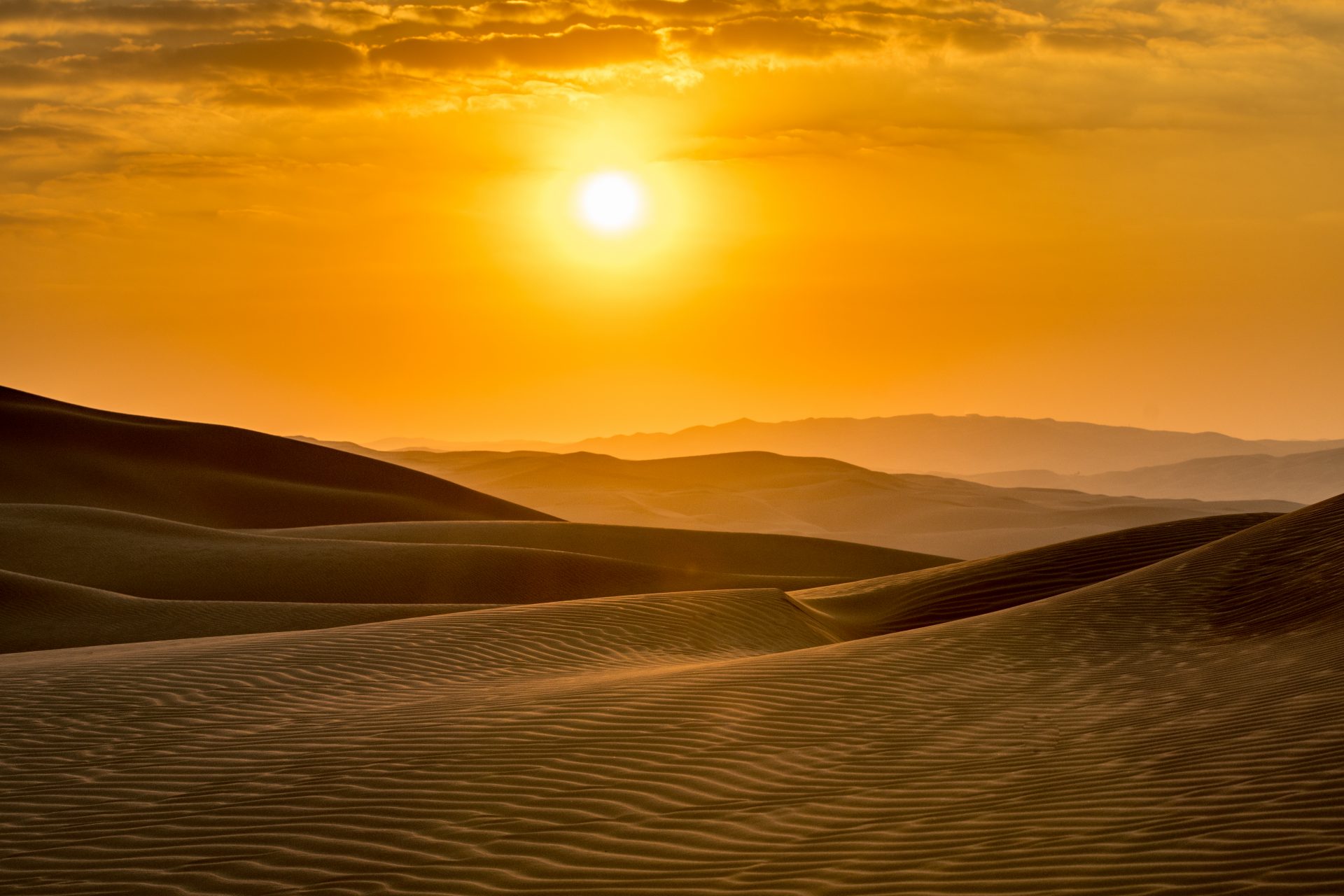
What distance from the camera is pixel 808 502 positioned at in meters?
111

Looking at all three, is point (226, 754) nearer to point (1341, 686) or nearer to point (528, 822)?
point (528, 822)

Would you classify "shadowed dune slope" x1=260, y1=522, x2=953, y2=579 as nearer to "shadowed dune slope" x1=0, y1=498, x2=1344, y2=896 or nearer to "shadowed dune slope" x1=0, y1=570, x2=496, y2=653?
"shadowed dune slope" x1=0, y1=570, x2=496, y2=653

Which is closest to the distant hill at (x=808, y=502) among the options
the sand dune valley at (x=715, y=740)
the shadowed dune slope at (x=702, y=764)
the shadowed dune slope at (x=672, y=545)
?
the shadowed dune slope at (x=672, y=545)

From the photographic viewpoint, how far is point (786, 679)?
9.33 meters

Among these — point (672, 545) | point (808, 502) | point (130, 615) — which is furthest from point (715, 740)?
point (808, 502)

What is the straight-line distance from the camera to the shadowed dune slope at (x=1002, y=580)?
56.5ft

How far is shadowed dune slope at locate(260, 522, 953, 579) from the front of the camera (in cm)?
3322

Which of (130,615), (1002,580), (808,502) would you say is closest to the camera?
(130,615)

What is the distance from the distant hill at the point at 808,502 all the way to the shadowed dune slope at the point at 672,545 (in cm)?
2758

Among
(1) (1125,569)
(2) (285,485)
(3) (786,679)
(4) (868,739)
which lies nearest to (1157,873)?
(4) (868,739)

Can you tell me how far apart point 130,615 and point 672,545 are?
2124 cm

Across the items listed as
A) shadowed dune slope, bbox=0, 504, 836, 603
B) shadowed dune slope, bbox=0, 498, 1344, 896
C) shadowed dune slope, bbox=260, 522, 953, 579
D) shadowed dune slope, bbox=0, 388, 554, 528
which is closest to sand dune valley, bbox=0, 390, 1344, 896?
shadowed dune slope, bbox=0, 498, 1344, 896

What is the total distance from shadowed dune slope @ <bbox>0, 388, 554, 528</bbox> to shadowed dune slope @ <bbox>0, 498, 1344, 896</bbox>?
31731 millimetres

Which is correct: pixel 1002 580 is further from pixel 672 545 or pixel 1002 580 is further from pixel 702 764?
pixel 672 545
